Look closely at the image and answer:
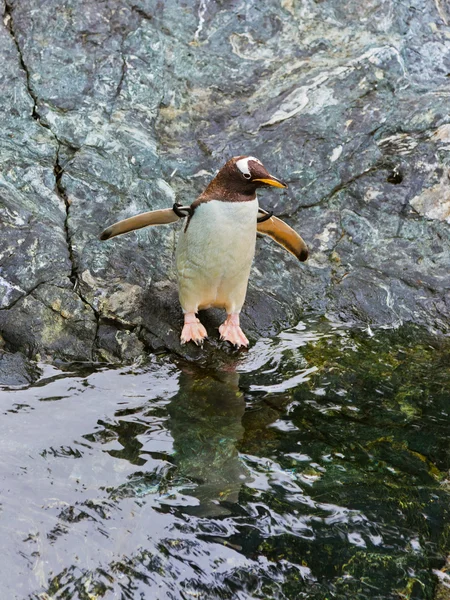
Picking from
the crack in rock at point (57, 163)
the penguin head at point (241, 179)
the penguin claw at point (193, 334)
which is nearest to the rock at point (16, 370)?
the crack in rock at point (57, 163)

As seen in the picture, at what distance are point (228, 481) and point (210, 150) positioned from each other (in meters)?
2.97

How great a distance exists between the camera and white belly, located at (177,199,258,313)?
414 cm

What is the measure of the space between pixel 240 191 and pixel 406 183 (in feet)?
5.53

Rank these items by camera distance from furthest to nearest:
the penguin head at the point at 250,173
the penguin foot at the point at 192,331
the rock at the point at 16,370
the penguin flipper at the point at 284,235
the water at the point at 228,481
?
the penguin flipper at the point at 284,235, the penguin foot at the point at 192,331, the penguin head at the point at 250,173, the rock at the point at 16,370, the water at the point at 228,481

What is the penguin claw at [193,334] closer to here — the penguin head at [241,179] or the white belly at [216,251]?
the white belly at [216,251]

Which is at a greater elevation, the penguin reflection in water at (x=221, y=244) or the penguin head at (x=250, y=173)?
the penguin head at (x=250, y=173)

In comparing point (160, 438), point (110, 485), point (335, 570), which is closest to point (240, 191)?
point (160, 438)

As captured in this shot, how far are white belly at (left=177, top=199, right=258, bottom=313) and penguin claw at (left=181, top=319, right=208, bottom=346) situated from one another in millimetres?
118

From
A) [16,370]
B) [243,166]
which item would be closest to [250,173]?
[243,166]

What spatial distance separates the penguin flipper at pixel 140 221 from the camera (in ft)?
14.4

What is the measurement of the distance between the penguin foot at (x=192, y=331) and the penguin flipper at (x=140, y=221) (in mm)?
590

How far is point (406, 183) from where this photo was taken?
17.6ft

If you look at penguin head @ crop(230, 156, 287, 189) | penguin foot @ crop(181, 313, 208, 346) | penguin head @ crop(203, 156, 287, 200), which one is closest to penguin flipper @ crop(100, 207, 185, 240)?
penguin head @ crop(203, 156, 287, 200)

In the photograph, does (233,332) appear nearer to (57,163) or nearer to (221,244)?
(221,244)
